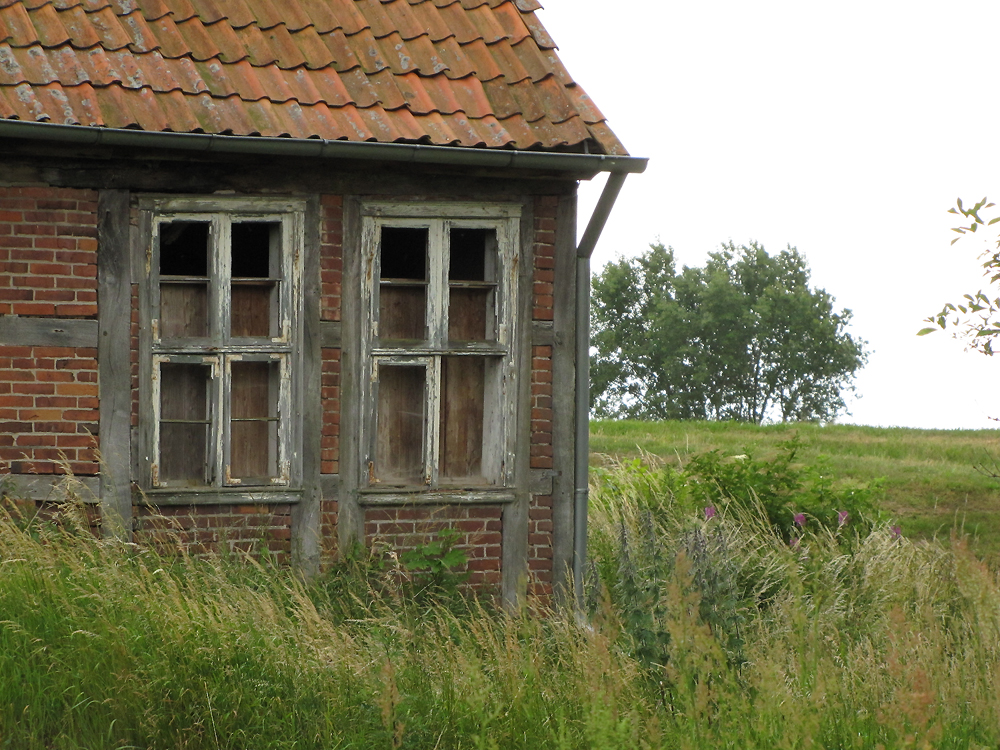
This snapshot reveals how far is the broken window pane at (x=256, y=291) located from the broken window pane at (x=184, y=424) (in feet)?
1.22

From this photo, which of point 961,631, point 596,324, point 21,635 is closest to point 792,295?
point 596,324

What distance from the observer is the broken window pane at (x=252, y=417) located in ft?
21.6

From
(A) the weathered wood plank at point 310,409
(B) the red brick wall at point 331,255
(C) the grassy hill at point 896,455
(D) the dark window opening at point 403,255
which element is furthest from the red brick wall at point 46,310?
(C) the grassy hill at point 896,455

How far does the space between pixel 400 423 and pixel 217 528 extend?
127 centimetres

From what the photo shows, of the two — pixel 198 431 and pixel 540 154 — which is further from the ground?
pixel 540 154

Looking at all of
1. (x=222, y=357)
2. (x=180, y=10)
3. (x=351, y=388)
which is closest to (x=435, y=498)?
(x=351, y=388)

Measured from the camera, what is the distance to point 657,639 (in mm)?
4801

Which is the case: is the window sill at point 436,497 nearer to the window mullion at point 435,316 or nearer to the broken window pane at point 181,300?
the window mullion at point 435,316

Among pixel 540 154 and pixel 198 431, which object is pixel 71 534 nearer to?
pixel 198 431

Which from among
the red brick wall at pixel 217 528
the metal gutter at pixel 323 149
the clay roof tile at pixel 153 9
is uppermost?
the clay roof tile at pixel 153 9

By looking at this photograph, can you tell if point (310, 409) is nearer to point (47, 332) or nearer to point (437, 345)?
point (437, 345)

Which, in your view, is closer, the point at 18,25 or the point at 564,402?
the point at 18,25

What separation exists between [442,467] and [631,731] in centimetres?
336

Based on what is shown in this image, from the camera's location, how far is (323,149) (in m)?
6.07
